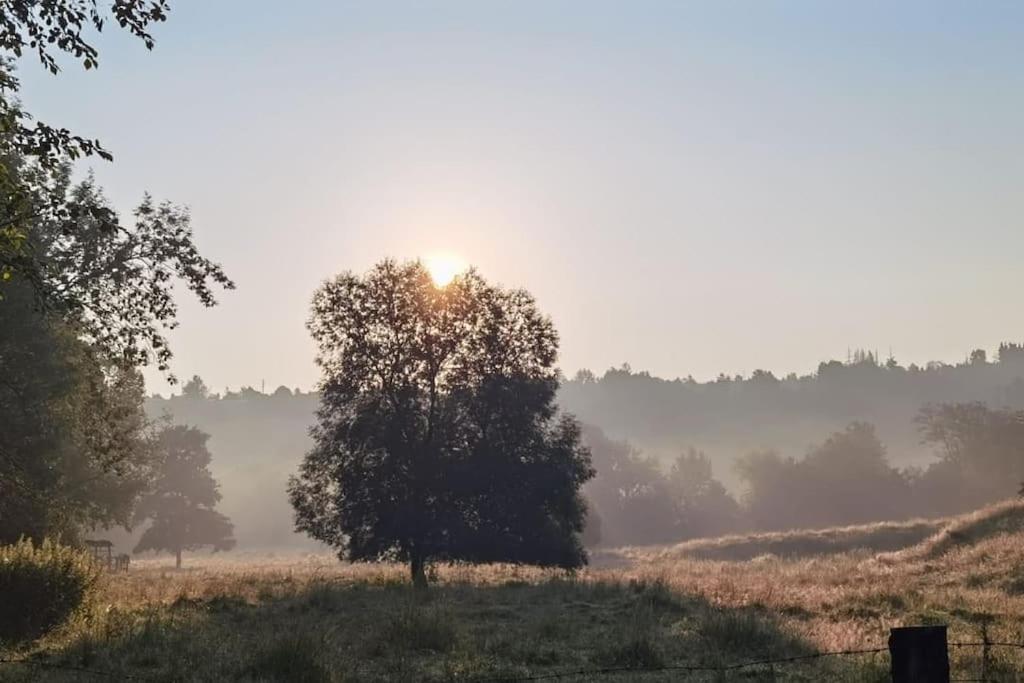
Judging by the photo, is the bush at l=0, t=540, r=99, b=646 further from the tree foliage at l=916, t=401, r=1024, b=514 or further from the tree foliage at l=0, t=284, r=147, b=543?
the tree foliage at l=916, t=401, r=1024, b=514

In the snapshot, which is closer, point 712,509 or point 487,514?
point 487,514

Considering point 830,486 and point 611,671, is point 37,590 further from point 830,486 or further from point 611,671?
point 830,486

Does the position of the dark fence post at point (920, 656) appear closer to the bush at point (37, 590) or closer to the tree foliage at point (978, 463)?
the bush at point (37, 590)

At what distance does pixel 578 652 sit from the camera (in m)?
14.8

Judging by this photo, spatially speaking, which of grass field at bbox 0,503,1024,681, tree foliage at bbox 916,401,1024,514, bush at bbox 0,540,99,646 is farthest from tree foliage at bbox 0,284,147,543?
tree foliage at bbox 916,401,1024,514

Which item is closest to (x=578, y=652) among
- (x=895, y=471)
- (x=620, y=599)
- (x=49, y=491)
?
(x=620, y=599)

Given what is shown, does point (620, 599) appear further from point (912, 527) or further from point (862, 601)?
point (912, 527)

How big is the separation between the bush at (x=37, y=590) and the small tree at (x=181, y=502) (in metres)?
53.7

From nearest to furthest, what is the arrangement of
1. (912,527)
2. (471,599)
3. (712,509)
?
(471,599), (912,527), (712,509)

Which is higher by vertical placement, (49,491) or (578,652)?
(49,491)

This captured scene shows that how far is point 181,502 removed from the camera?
235 feet

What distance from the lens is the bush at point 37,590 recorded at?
49.1 feet

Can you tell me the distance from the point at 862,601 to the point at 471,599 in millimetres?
10490

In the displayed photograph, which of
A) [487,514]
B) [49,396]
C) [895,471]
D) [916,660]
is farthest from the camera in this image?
[895,471]
